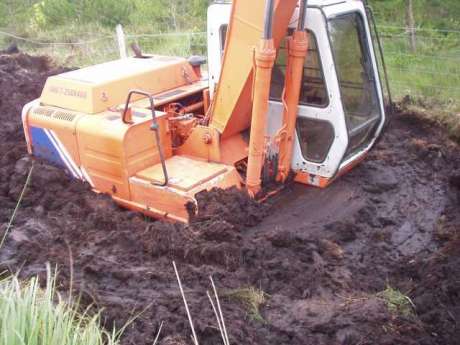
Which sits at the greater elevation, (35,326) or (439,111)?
(35,326)

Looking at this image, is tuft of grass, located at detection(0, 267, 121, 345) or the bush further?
the bush

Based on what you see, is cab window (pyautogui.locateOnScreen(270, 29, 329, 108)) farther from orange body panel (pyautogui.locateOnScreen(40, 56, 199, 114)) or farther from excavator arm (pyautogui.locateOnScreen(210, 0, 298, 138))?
orange body panel (pyautogui.locateOnScreen(40, 56, 199, 114))

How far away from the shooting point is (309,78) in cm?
479

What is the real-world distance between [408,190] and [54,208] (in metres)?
3.14

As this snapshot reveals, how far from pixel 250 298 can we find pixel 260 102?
5.23 ft

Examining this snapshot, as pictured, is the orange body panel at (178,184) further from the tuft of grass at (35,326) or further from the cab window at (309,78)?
the tuft of grass at (35,326)

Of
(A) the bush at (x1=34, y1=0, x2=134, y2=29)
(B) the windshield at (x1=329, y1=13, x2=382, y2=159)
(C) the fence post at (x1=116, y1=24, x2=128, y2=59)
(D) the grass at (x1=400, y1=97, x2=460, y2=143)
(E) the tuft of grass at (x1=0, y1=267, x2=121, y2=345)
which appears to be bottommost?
(A) the bush at (x1=34, y1=0, x2=134, y2=29)

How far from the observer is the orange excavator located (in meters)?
4.56

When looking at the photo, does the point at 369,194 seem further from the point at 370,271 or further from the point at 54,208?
the point at 54,208

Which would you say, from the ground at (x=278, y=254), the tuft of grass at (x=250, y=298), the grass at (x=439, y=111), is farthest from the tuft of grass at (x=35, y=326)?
the grass at (x=439, y=111)

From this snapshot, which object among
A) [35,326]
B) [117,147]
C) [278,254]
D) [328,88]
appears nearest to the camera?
[35,326]

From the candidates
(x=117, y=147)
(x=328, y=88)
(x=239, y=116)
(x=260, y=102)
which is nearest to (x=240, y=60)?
(x=260, y=102)

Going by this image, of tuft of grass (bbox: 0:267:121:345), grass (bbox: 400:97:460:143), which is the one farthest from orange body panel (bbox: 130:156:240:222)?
grass (bbox: 400:97:460:143)

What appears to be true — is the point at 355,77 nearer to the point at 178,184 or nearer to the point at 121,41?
the point at 178,184
